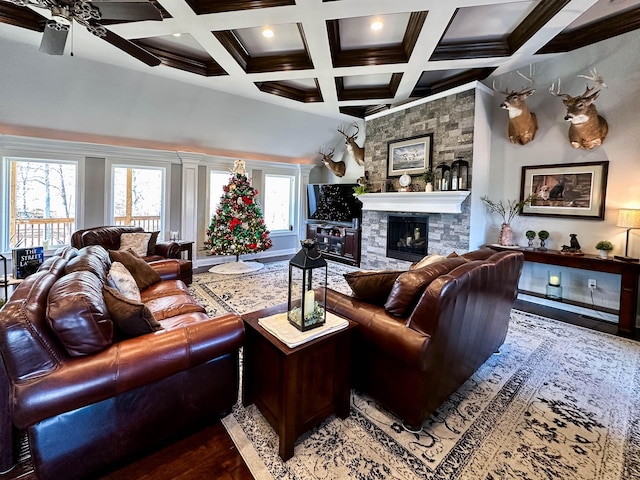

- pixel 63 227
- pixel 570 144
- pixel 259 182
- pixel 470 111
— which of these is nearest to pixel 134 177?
pixel 63 227

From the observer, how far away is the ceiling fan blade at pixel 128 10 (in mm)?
2283

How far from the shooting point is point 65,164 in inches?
201

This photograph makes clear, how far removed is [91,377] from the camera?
1.35m

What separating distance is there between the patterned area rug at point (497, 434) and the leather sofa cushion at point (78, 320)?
966 mm

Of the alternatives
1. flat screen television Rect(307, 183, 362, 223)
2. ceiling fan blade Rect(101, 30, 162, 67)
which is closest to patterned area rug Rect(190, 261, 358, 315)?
flat screen television Rect(307, 183, 362, 223)

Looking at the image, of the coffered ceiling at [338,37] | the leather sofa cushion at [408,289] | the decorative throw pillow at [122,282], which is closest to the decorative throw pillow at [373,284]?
the leather sofa cushion at [408,289]

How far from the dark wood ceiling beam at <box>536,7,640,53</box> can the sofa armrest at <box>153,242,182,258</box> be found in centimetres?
601

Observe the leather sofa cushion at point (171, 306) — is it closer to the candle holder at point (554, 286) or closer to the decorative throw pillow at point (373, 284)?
the decorative throw pillow at point (373, 284)

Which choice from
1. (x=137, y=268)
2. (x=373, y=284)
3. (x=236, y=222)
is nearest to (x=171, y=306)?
(x=137, y=268)

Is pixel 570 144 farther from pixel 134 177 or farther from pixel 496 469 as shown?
pixel 134 177

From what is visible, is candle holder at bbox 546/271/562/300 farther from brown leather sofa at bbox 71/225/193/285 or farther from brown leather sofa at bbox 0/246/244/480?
brown leather sofa at bbox 71/225/193/285

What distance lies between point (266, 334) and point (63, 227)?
5560 millimetres

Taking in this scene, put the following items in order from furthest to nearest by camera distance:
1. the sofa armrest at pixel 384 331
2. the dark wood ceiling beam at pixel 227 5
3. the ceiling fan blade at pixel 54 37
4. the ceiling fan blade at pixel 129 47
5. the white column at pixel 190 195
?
the white column at pixel 190 195 → the dark wood ceiling beam at pixel 227 5 → the ceiling fan blade at pixel 129 47 → the ceiling fan blade at pixel 54 37 → the sofa armrest at pixel 384 331

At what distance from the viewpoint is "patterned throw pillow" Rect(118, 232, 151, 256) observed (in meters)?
4.69
